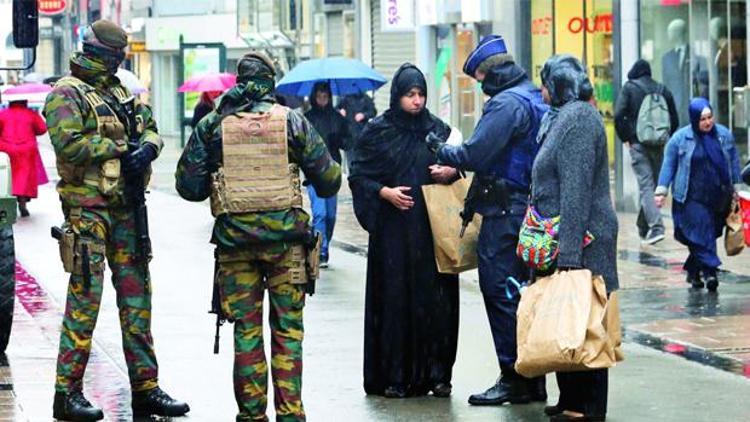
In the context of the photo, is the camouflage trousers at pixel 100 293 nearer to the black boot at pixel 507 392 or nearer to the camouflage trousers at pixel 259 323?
the camouflage trousers at pixel 259 323

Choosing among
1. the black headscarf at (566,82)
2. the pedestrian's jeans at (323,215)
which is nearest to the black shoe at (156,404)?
the black headscarf at (566,82)

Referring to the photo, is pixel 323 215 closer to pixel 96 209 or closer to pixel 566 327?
pixel 96 209

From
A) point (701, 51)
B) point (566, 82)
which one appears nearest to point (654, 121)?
point (701, 51)

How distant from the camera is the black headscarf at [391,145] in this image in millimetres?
9969

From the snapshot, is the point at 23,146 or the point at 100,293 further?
the point at 23,146

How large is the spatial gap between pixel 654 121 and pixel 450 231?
9691 millimetres

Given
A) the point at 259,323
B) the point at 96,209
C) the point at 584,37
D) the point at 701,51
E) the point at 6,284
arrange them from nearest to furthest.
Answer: the point at 259,323 → the point at 96,209 → the point at 6,284 → the point at 701,51 → the point at 584,37

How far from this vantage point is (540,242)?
8898mm

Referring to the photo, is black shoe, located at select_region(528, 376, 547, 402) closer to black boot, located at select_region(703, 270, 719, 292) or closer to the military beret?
the military beret

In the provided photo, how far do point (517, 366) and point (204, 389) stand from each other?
2.12 m

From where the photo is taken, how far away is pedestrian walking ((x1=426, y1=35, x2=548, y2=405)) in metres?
9.52

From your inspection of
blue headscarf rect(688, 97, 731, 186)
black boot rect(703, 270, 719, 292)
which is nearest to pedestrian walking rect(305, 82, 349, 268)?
blue headscarf rect(688, 97, 731, 186)

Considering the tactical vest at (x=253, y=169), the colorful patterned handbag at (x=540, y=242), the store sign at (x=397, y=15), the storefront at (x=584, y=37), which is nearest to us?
the tactical vest at (x=253, y=169)

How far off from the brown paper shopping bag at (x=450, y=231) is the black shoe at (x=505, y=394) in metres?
0.62
